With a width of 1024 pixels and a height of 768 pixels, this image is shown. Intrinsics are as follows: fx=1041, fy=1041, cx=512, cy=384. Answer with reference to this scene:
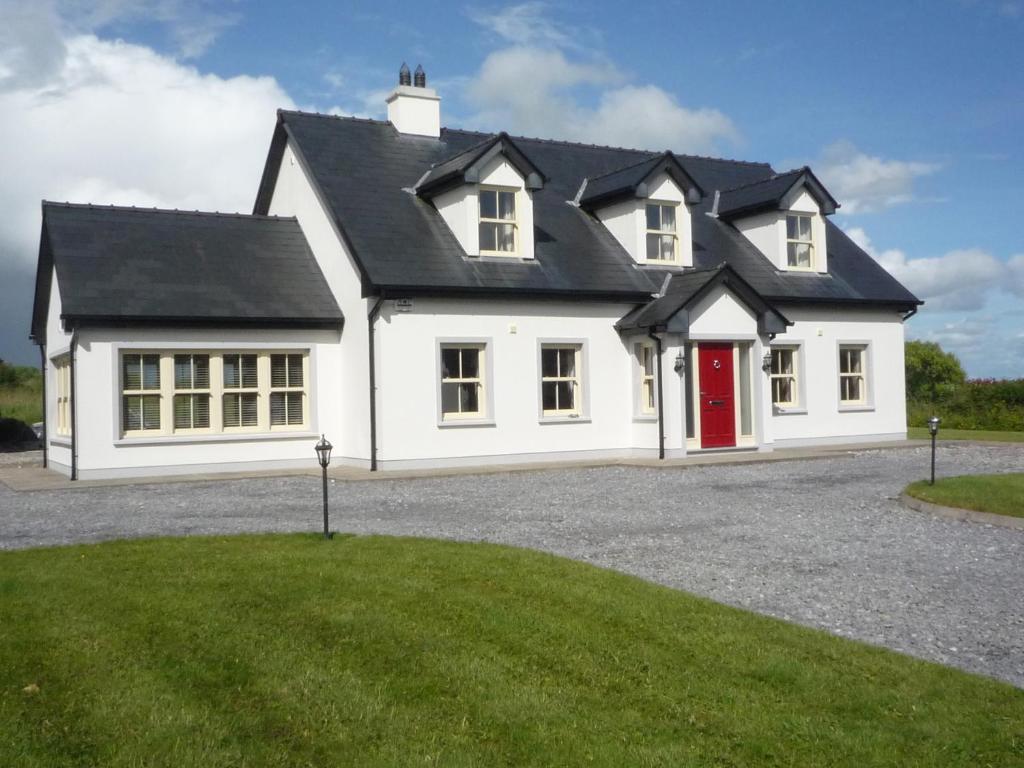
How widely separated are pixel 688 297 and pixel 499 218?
4081mm

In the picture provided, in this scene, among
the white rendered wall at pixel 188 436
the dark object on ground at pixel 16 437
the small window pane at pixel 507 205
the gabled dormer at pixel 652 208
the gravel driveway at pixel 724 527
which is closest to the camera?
the gravel driveway at pixel 724 527

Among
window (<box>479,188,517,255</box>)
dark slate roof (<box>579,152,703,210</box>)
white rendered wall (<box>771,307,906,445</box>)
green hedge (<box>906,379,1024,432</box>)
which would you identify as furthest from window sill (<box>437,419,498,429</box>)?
green hedge (<box>906,379,1024,432</box>)

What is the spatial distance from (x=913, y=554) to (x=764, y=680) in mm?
4570

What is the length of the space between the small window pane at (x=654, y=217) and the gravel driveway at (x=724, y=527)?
21.5ft

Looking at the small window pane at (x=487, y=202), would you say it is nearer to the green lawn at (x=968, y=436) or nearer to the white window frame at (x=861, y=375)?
the white window frame at (x=861, y=375)

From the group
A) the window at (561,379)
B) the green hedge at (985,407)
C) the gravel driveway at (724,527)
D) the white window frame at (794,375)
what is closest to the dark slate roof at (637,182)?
the window at (561,379)

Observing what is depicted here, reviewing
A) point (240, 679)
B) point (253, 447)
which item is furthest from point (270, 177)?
point (240, 679)

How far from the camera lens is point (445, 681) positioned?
5.86 meters

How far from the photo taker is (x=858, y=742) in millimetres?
5102

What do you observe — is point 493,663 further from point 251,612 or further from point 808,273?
point 808,273

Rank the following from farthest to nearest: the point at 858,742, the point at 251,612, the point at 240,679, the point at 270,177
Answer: the point at 270,177
the point at 251,612
the point at 240,679
the point at 858,742

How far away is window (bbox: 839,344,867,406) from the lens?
80.5 feet

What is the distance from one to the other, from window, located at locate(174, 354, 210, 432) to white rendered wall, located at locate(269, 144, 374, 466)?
2.16 m

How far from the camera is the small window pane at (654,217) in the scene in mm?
22656
